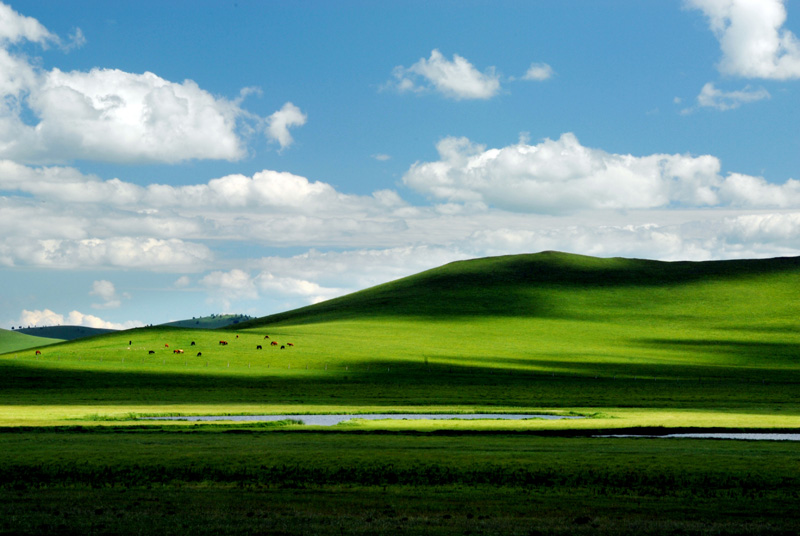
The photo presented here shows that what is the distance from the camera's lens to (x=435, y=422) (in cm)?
4375

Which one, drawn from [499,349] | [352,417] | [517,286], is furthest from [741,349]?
[352,417]

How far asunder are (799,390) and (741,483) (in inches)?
2210

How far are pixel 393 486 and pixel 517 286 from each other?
149754 mm

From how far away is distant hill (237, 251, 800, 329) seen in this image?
152250mm

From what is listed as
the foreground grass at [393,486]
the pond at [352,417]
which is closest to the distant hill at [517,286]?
the pond at [352,417]

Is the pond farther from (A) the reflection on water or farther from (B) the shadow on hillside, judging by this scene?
(B) the shadow on hillside

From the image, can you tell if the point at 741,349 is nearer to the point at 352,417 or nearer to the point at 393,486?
the point at 352,417

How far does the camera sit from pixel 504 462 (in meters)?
26.2

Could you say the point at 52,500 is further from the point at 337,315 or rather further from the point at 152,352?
the point at 337,315

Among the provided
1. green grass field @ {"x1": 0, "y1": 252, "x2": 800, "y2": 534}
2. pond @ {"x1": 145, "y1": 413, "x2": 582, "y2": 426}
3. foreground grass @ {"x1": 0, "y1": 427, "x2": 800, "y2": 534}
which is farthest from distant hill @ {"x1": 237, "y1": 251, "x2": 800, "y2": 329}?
foreground grass @ {"x1": 0, "y1": 427, "x2": 800, "y2": 534}

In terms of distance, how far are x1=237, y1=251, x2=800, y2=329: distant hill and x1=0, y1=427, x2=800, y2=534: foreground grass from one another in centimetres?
11391

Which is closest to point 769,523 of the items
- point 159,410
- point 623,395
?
point 159,410

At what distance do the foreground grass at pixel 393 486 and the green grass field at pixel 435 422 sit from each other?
11 cm

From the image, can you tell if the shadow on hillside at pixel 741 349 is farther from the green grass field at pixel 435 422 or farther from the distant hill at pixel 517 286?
the distant hill at pixel 517 286
